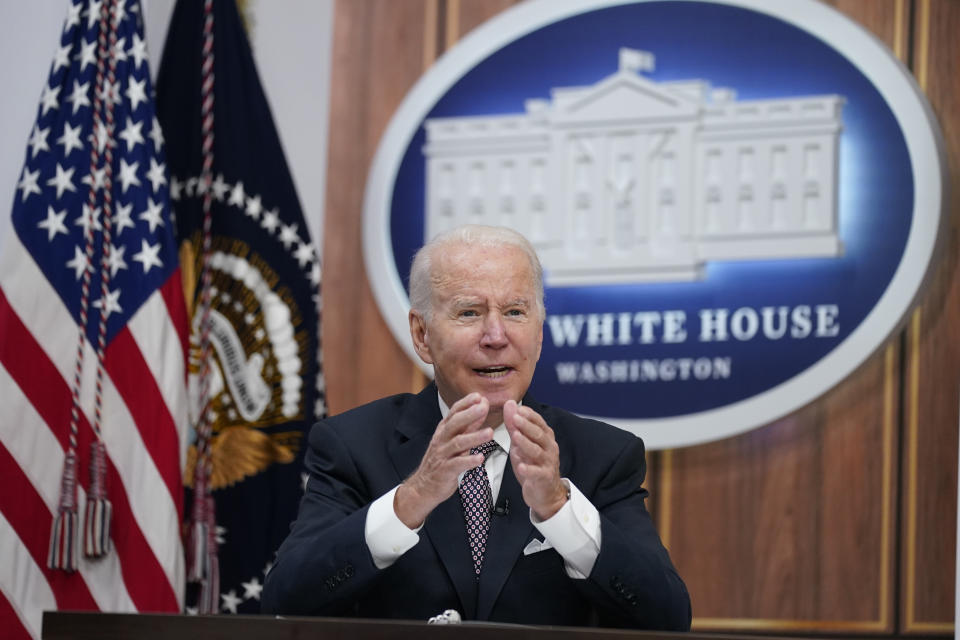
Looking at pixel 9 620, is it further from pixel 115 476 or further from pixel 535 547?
pixel 535 547

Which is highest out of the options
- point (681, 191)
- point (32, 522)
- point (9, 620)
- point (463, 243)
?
point (681, 191)

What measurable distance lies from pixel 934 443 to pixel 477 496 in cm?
188

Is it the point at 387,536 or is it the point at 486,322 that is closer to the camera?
the point at 387,536

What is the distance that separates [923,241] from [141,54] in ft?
7.67

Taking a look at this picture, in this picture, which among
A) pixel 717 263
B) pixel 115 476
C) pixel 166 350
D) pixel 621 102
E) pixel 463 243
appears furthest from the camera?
pixel 621 102

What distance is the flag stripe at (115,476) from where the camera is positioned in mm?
3738

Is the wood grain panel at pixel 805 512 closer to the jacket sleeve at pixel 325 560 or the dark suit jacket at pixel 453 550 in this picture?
the dark suit jacket at pixel 453 550

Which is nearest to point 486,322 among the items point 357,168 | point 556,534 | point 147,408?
point 556,534


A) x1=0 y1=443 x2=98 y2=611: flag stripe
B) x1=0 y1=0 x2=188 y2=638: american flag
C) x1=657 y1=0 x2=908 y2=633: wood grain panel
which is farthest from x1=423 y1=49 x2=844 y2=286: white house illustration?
x1=0 y1=443 x2=98 y2=611: flag stripe

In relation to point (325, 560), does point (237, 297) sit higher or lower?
higher

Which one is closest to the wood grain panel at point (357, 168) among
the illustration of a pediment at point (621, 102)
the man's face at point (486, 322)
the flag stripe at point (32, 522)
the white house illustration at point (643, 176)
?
the white house illustration at point (643, 176)

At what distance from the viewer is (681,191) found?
13.9ft

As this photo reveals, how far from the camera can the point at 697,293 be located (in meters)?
4.19

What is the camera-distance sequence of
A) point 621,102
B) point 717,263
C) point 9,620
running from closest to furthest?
point 9,620, point 717,263, point 621,102
